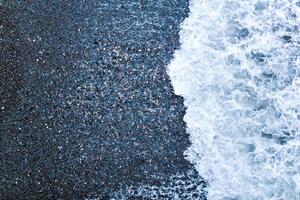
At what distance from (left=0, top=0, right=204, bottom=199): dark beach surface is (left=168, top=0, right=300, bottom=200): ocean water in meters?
0.16

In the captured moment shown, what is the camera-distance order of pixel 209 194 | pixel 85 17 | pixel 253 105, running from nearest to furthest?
1. pixel 209 194
2. pixel 253 105
3. pixel 85 17

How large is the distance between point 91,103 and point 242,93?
4.58 ft

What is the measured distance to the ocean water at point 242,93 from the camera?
368 centimetres

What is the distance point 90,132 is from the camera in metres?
3.85

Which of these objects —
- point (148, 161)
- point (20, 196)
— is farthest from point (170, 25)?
point (20, 196)

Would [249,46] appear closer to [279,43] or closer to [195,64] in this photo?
[279,43]

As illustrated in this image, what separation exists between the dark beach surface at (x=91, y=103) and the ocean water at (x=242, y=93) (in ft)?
0.51

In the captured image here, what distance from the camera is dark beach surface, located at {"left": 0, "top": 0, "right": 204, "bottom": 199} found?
12.2 ft

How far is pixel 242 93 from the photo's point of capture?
3938 millimetres

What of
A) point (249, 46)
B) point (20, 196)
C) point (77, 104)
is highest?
point (249, 46)

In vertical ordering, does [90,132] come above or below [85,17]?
below

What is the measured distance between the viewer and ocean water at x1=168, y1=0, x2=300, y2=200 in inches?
145

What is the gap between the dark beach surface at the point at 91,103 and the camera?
371 cm

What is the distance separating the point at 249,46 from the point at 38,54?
2.03 m
